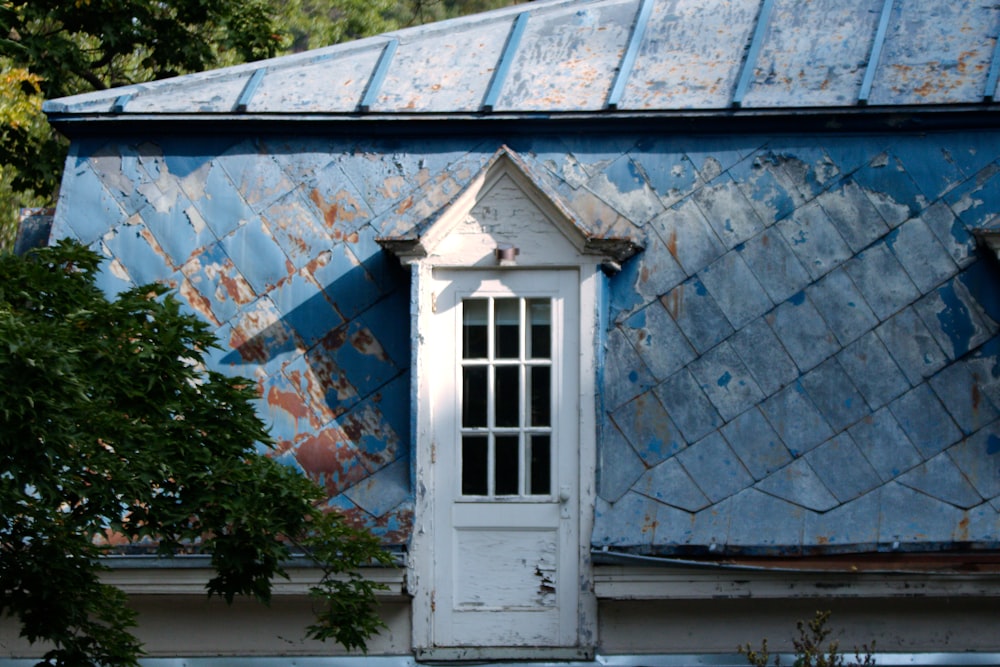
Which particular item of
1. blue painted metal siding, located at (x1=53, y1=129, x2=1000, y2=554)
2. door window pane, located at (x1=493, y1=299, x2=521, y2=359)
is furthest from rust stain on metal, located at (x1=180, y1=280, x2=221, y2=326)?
door window pane, located at (x1=493, y1=299, x2=521, y2=359)

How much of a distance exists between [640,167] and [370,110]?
144cm

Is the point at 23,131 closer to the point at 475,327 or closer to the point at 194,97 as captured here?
the point at 194,97

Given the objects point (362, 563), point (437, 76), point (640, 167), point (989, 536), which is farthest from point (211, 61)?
point (989, 536)

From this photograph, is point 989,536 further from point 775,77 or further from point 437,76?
point 437,76

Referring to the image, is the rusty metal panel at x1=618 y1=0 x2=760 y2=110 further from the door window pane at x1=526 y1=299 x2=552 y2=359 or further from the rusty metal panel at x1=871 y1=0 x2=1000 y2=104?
the door window pane at x1=526 y1=299 x2=552 y2=359

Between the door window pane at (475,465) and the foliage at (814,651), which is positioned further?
the door window pane at (475,465)

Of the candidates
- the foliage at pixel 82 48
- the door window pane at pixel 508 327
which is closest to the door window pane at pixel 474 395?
the door window pane at pixel 508 327

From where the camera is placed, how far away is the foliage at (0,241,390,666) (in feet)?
17.7

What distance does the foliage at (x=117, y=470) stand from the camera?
5.41 meters

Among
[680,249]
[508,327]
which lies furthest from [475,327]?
[680,249]

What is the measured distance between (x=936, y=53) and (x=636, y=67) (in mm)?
1569

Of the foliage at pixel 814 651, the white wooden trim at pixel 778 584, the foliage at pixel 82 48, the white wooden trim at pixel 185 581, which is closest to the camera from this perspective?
the foliage at pixel 814 651

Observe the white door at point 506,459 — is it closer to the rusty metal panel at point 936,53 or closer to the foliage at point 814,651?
the foliage at point 814,651

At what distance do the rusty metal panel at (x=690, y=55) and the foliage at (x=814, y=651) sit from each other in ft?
8.76
